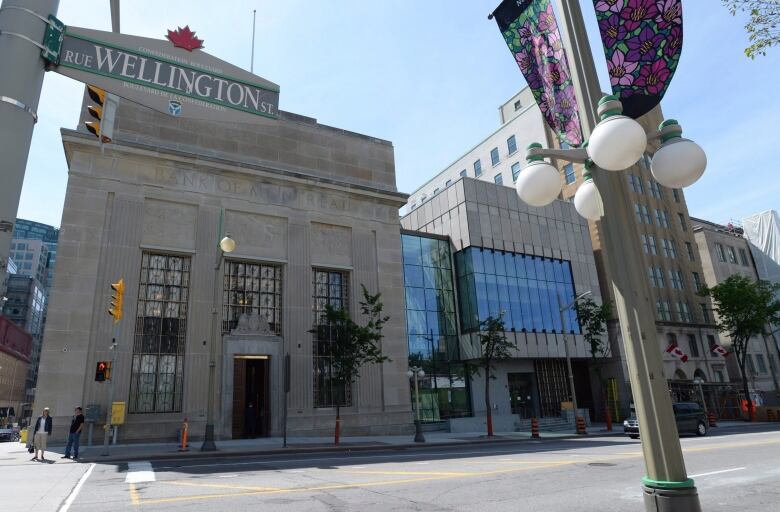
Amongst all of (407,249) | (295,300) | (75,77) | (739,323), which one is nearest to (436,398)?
(407,249)

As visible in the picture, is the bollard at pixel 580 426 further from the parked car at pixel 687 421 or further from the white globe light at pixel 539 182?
the white globe light at pixel 539 182

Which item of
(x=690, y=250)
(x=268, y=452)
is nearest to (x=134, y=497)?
(x=268, y=452)

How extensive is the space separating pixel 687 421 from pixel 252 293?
2451cm

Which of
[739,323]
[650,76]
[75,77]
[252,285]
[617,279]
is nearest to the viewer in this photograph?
[75,77]

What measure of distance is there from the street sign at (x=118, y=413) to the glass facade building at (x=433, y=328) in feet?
62.7

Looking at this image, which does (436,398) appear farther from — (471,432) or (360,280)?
(360,280)

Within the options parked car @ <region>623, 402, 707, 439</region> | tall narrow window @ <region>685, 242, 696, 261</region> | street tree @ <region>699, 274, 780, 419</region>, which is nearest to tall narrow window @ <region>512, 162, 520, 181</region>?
tall narrow window @ <region>685, 242, 696, 261</region>

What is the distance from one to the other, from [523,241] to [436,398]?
51.5 feet

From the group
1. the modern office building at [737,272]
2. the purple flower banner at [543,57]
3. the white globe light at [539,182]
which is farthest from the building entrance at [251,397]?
the modern office building at [737,272]

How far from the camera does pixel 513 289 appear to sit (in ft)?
134

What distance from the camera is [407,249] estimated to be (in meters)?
38.3

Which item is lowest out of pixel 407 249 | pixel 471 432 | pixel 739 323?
pixel 471 432

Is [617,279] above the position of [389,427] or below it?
above

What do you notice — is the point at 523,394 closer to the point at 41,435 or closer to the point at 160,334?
the point at 160,334
